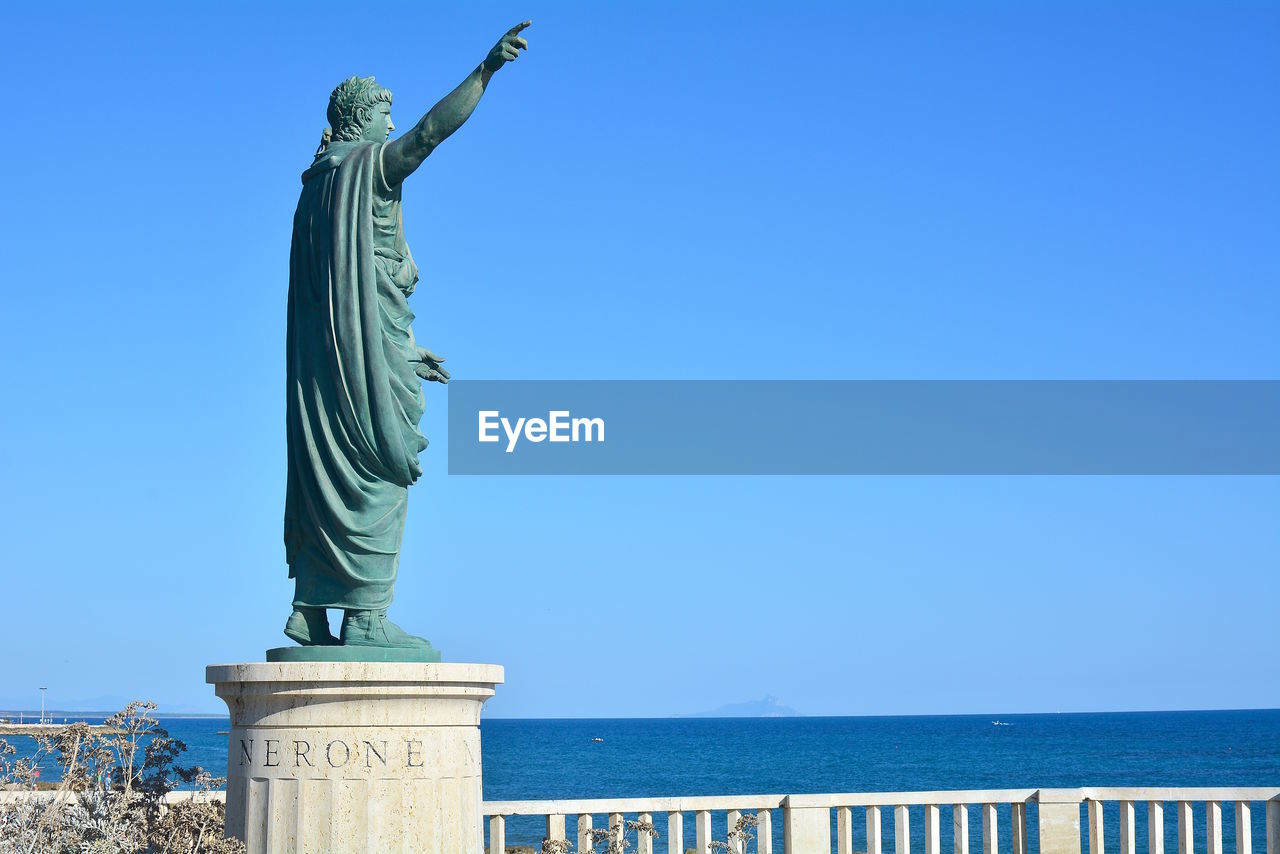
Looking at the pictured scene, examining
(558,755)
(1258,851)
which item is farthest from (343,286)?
(558,755)

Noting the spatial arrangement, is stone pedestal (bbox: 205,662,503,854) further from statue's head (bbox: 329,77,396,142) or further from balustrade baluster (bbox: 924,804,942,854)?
balustrade baluster (bbox: 924,804,942,854)

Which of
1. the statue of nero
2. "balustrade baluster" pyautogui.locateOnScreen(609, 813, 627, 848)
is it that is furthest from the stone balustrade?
the statue of nero

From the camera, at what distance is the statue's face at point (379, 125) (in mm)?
8516

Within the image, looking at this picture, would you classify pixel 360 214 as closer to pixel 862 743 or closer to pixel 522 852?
pixel 522 852

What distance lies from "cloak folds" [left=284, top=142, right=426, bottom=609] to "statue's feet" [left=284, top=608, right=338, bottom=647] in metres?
0.06

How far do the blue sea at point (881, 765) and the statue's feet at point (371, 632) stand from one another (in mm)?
30829

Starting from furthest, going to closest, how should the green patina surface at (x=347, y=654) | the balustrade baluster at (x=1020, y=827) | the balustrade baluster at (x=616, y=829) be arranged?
the balustrade baluster at (x=1020, y=827), the balustrade baluster at (x=616, y=829), the green patina surface at (x=347, y=654)

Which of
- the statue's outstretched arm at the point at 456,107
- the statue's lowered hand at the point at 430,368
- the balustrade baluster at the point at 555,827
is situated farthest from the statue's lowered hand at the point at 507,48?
the balustrade baluster at the point at 555,827

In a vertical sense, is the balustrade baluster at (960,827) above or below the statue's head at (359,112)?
below

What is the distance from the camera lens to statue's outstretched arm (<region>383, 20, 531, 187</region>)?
785 cm

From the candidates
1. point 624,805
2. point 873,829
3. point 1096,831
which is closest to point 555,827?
point 624,805

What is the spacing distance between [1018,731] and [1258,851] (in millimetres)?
96950

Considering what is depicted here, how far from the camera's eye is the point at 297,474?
812 centimetres

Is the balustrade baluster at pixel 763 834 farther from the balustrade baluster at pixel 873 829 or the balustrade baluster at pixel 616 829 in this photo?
the balustrade baluster at pixel 616 829
